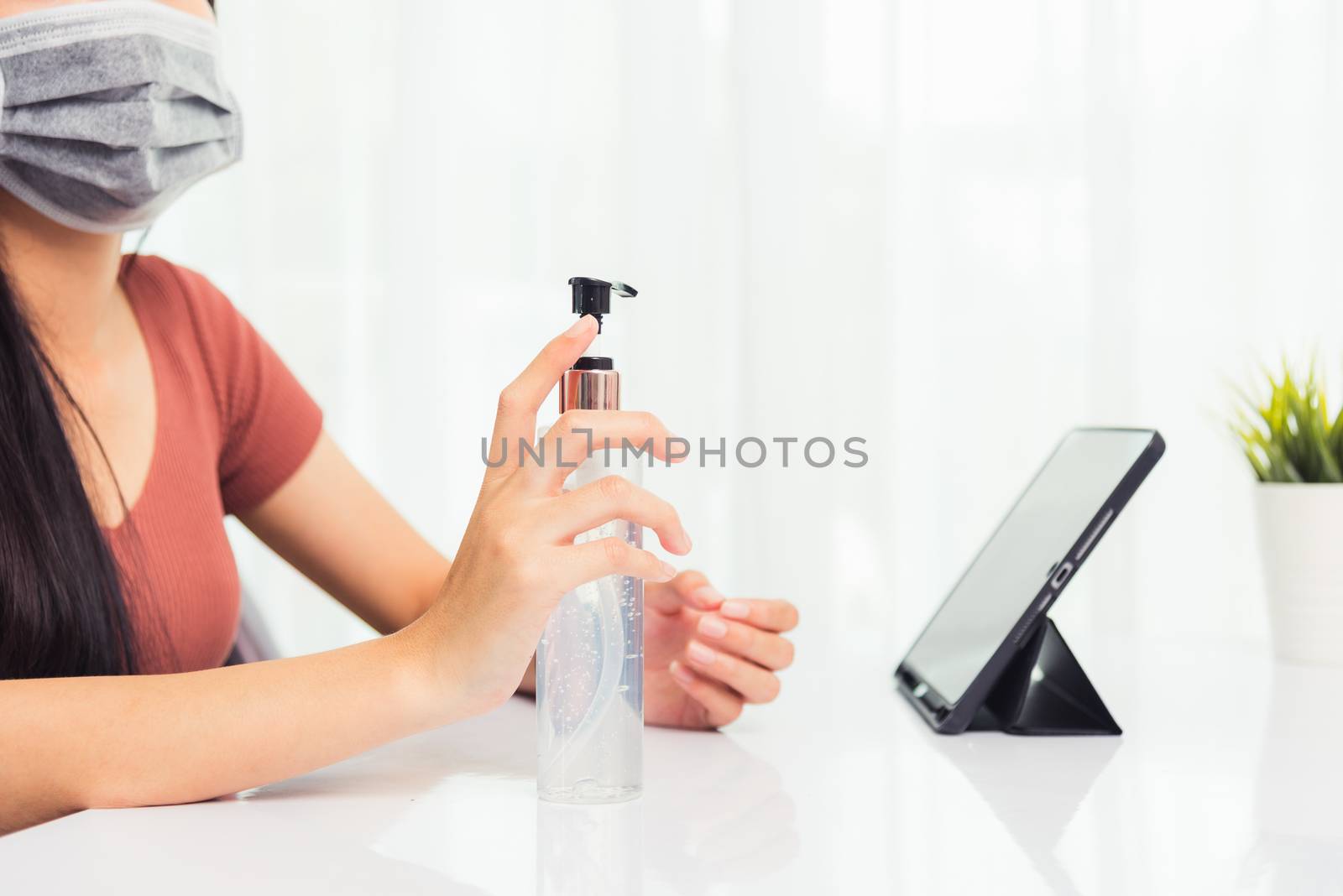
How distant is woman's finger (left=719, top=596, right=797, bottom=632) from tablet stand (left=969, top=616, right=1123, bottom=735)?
14 centimetres

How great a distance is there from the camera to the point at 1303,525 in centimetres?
96

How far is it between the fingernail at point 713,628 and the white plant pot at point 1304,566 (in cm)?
55

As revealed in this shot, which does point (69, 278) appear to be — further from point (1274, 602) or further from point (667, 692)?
point (1274, 602)

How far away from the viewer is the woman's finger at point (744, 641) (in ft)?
2.48

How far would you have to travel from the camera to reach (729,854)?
0.50 meters

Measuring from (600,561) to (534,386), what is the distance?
0.10m

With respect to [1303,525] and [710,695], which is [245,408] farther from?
[1303,525]

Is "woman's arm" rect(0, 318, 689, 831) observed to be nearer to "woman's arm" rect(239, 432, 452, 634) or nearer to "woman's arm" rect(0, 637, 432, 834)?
"woman's arm" rect(0, 637, 432, 834)

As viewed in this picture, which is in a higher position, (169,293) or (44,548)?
(169,293)

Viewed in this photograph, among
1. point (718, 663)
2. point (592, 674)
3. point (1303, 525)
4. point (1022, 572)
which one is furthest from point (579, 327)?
point (1303, 525)

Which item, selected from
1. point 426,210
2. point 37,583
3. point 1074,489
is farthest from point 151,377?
point 426,210

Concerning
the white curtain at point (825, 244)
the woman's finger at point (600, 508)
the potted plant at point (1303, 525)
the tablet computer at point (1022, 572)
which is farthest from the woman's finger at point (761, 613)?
the white curtain at point (825, 244)

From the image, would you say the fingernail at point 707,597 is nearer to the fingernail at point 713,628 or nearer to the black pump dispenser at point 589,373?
the fingernail at point 713,628

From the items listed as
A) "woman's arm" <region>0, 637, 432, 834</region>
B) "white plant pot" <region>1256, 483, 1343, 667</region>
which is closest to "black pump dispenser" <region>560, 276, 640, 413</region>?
"woman's arm" <region>0, 637, 432, 834</region>
